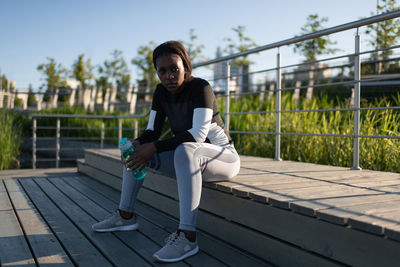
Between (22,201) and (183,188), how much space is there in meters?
1.92

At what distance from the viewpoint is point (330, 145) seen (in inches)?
144

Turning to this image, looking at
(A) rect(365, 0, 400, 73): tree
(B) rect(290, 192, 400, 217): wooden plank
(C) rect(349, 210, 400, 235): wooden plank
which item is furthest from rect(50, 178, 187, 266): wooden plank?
(A) rect(365, 0, 400, 73): tree

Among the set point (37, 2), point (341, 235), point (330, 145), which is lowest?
point (341, 235)

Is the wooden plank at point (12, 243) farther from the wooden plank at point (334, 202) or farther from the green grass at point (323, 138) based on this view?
the green grass at point (323, 138)

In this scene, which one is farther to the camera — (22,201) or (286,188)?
(22,201)

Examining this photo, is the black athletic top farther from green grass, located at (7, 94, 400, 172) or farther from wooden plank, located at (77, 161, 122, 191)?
green grass, located at (7, 94, 400, 172)

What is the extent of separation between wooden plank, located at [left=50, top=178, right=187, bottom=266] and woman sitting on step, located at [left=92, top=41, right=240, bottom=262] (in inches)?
4.1

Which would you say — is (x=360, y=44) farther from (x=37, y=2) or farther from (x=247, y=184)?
(x=37, y=2)

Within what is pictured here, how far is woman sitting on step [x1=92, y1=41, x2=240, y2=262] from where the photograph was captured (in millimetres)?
1690

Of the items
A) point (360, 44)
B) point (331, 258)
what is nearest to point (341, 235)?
point (331, 258)

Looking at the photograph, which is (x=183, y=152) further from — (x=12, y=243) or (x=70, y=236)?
(x=12, y=243)

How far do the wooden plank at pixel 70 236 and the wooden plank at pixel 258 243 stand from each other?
2.04 feet

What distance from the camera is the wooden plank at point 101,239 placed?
166 centimetres

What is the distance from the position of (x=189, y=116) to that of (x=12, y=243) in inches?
45.4
